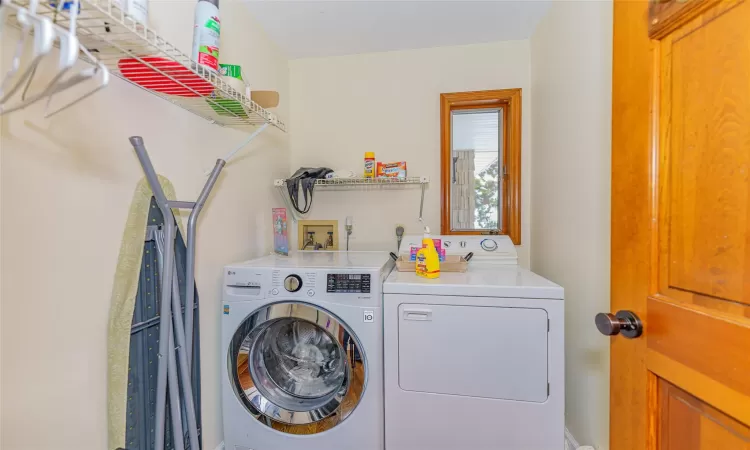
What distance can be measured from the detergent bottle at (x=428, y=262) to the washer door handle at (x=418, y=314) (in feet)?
0.67

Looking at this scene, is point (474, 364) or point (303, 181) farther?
point (303, 181)

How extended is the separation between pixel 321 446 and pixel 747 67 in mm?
1718

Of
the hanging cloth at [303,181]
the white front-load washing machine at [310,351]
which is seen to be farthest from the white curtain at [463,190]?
the white front-load washing machine at [310,351]

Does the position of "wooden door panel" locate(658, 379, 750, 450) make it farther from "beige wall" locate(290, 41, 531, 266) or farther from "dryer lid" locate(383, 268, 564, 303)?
"beige wall" locate(290, 41, 531, 266)

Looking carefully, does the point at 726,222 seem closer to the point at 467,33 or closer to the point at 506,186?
the point at 506,186

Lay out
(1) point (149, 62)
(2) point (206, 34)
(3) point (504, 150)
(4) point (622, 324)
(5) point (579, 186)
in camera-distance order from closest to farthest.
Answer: (4) point (622, 324) → (1) point (149, 62) → (2) point (206, 34) → (5) point (579, 186) → (3) point (504, 150)

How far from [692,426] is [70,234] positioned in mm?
1538

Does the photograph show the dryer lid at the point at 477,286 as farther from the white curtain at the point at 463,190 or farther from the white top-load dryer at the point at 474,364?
the white curtain at the point at 463,190

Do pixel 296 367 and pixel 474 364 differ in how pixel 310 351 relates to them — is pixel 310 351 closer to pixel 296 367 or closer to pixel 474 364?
pixel 296 367

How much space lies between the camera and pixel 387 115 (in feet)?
7.37

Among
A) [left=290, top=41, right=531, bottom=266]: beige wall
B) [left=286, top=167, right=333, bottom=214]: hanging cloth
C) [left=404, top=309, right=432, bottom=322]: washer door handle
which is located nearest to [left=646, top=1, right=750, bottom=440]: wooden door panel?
[left=404, top=309, right=432, bottom=322]: washer door handle

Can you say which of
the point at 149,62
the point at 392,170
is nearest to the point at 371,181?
the point at 392,170

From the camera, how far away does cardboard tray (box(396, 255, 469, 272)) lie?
1622 millimetres

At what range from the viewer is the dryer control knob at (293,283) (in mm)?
1371
